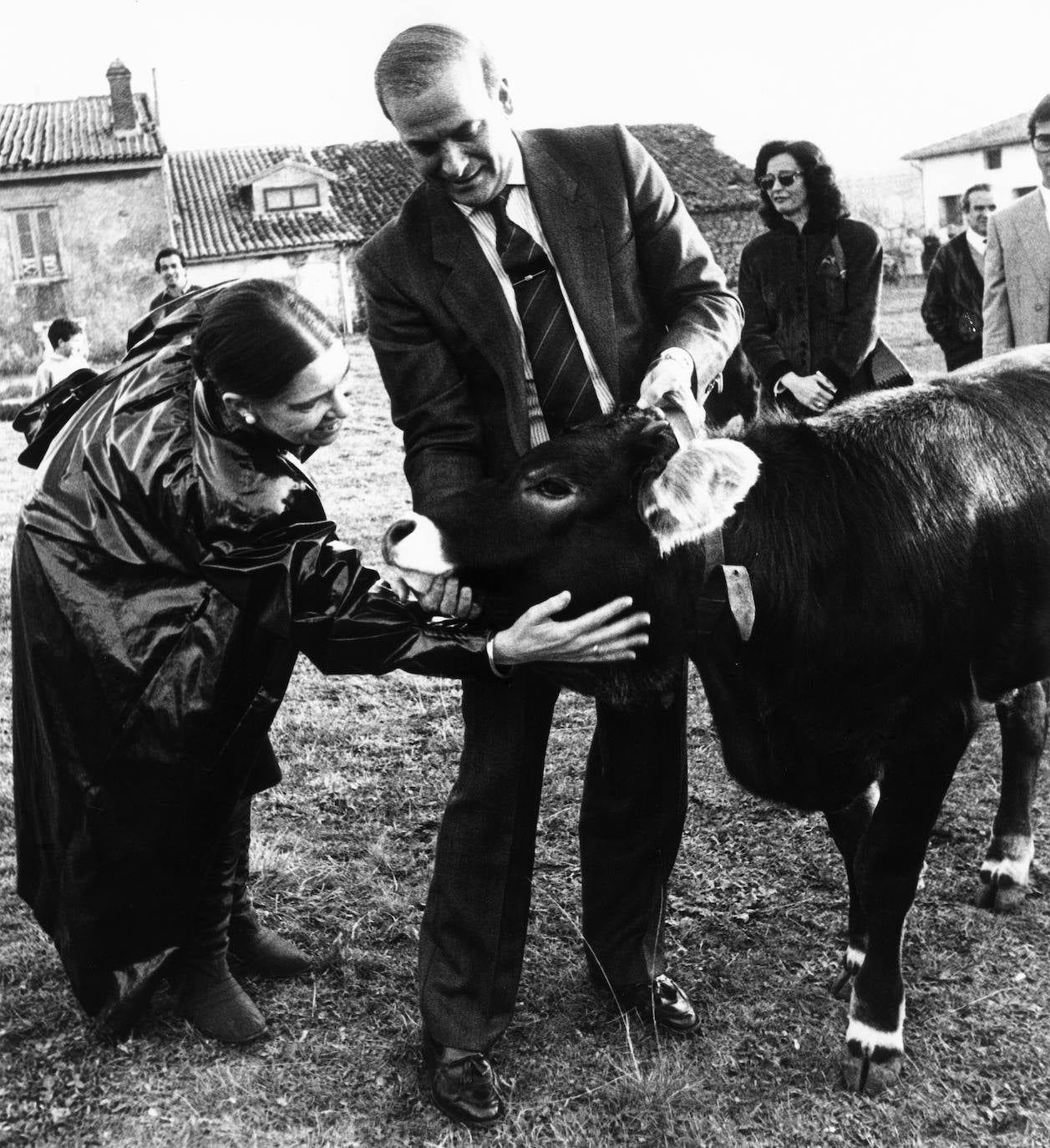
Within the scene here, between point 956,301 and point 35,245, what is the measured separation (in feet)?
90.1

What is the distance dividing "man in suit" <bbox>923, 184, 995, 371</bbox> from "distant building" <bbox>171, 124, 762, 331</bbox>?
2560 centimetres

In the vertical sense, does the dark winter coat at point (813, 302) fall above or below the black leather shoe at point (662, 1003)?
above

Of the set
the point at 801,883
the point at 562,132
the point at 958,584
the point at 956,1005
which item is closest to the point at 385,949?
the point at 801,883

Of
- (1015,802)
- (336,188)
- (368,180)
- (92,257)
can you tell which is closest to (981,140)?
(368,180)

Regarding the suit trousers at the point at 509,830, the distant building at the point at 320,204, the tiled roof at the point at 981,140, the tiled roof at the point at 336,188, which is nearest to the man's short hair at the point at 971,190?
the suit trousers at the point at 509,830

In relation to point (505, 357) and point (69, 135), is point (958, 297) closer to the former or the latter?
point (505, 357)

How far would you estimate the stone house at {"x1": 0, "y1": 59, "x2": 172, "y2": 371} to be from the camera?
28.1 meters

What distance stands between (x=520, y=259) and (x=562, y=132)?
1.25 feet

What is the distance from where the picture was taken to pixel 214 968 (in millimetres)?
3107

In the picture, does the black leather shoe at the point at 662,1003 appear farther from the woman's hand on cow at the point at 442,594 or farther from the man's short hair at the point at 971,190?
the man's short hair at the point at 971,190

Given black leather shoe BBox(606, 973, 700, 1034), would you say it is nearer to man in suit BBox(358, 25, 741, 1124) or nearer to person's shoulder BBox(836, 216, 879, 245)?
man in suit BBox(358, 25, 741, 1124)

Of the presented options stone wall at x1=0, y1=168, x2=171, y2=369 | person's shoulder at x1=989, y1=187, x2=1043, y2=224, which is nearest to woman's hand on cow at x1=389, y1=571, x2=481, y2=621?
person's shoulder at x1=989, y1=187, x2=1043, y2=224

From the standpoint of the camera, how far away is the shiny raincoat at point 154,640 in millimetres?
2500

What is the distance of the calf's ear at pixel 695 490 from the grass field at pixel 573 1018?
1.31m
